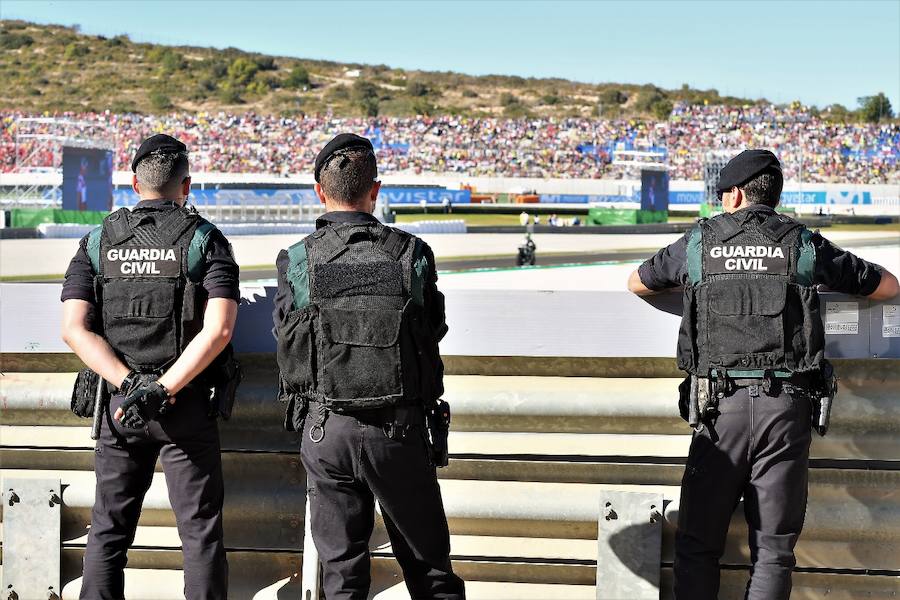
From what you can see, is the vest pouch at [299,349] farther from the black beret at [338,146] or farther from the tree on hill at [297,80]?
the tree on hill at [297,80]

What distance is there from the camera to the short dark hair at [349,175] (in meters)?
2.71

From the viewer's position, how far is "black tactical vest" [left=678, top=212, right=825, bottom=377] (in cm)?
282

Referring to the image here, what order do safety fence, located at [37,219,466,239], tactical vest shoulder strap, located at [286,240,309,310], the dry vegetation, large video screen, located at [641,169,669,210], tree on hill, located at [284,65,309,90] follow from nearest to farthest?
tactical vest shoulder strap, located at [286,240,309,310], safety fence, located at [37,219,466,239], large video screen, located at [641,169,669,210], the dry vegetation, tree on hill, located at [284,65,309,90]

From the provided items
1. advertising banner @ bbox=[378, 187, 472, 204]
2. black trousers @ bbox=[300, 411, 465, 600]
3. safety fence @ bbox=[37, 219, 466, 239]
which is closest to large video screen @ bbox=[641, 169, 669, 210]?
advertising banner @ bbox=[378, 187, 472, 204]

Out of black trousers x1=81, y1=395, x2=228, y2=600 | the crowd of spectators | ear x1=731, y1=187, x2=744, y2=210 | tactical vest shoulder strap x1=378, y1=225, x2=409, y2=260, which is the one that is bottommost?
black trousers x1=81, y1=395, x2=228, y2=600

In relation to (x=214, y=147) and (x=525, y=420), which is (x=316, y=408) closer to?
(x=525, y=420)

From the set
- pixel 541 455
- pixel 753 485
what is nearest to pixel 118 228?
pixel 541 455

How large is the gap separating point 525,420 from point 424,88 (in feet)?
308

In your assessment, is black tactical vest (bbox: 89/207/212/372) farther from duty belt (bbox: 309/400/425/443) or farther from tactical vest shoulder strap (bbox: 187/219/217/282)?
duty belt (bbox: 309/400/425/443)

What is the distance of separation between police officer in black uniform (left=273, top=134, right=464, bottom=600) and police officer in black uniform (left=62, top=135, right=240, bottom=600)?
30 cm

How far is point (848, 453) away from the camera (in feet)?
10.1

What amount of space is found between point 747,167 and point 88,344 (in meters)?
1.94

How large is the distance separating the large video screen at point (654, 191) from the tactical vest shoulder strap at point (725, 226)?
3780cm

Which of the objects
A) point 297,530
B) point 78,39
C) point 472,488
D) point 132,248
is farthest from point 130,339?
point 78,39
